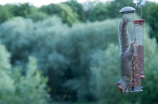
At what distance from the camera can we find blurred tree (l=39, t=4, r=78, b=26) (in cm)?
2702

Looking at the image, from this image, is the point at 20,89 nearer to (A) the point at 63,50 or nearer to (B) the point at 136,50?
(A) the point at 63,50

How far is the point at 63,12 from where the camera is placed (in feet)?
88.9

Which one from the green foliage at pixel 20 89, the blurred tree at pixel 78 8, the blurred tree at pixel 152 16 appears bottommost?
the green foliage at pixel 20 89

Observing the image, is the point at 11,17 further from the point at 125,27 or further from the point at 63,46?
the point at 125,27

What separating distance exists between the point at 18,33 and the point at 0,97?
25.8 ft

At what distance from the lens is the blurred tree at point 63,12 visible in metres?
27.0

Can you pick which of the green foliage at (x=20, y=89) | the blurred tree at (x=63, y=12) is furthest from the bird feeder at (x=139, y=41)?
the blurred tree at (x=63, y=12)

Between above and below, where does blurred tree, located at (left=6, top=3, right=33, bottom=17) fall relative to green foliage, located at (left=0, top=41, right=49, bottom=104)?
above

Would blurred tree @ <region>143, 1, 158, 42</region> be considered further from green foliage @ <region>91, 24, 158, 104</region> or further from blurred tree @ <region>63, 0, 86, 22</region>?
blurred tree @ <region>63, 0, 86, 22</region>

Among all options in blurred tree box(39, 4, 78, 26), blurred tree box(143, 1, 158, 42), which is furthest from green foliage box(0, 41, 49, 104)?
blurred tree box(39, 4, 78, 26)

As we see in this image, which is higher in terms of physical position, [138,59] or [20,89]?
[138,59]

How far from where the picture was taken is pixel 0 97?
15.0 m

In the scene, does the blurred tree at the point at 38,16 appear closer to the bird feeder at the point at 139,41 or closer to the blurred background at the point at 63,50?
the blurred background at the point at 63,50

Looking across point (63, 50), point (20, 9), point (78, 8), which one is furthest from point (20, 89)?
point (78, 8)
